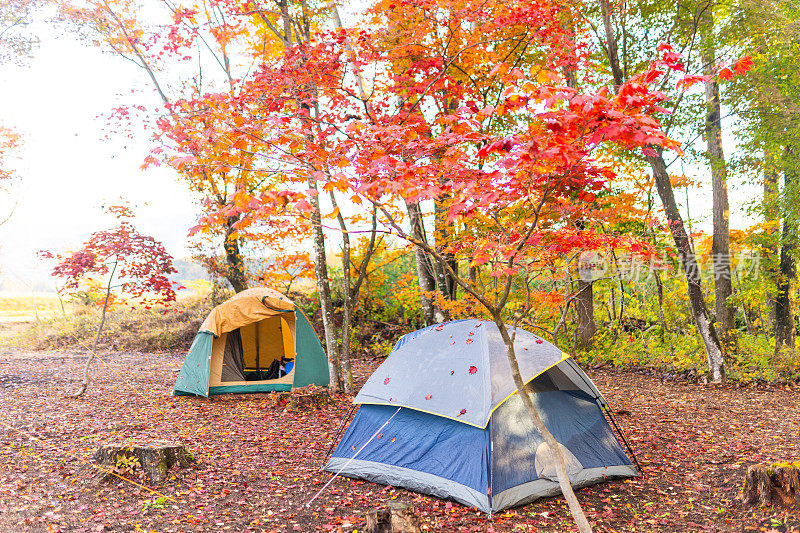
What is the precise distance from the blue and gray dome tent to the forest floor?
16 cm

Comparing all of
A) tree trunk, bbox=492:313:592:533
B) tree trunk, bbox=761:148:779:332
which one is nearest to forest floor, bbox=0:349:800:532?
tree trunk, bbox=492:313:592:533

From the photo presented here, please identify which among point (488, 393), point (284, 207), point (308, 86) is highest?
point (308, 86)

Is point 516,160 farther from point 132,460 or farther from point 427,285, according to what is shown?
point 427,285

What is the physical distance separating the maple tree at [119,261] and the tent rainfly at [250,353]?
126 centimetres

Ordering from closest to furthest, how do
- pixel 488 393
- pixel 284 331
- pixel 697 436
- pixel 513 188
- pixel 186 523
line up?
pixel 513 188 < pixel 186 523 < pixel 488 393 < pixel 697 436 < pixel 284 331

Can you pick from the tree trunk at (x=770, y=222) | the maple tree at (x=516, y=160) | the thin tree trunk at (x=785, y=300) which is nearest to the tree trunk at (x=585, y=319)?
the tree trunk at (x=770, y=222)

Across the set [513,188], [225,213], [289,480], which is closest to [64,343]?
[289,480]

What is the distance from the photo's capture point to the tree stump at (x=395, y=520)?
3.25 m

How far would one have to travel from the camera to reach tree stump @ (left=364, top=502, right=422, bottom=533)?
325 centimetres

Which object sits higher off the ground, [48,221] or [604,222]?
[48,221]

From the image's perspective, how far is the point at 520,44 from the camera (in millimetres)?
8445

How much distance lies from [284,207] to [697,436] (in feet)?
19.2

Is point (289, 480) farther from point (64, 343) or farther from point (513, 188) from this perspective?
point (64, 343)

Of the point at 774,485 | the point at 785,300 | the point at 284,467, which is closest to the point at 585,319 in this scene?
the point at 785,300
